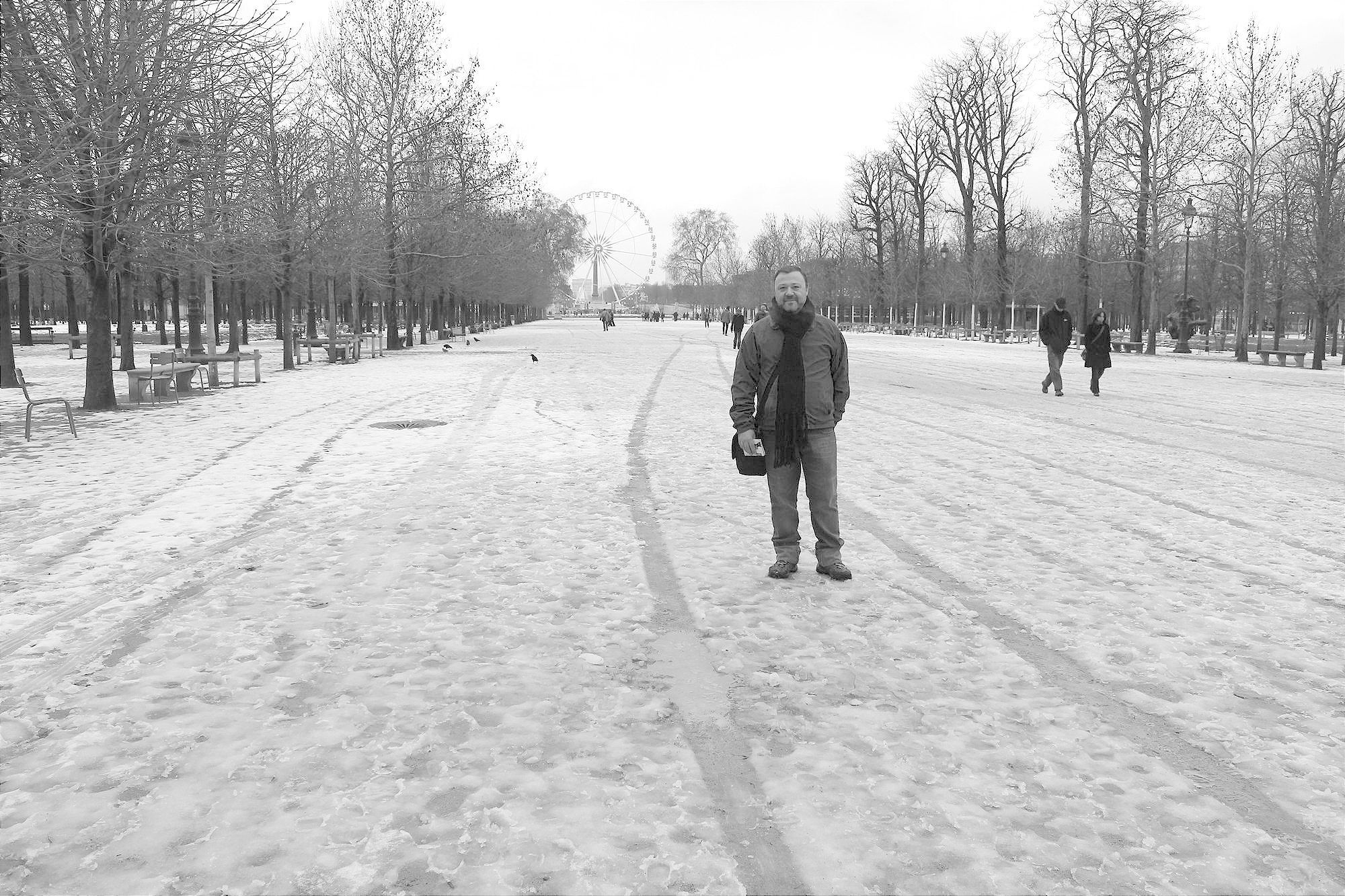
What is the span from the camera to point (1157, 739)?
3900 millimetres

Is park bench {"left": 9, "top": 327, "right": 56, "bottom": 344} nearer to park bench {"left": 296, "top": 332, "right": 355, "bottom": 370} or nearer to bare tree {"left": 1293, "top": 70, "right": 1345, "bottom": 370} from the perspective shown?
park bench {"left": 296, "top": 332, "right": 355, "bottom": 370}

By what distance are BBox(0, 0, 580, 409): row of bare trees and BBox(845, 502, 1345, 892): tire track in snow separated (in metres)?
9.50

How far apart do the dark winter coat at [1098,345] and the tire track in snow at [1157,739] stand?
13823mm

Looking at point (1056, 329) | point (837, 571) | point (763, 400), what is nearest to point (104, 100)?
point (763, 400)

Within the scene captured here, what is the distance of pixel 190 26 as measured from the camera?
1311cm

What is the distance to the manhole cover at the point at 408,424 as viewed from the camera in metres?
13.7

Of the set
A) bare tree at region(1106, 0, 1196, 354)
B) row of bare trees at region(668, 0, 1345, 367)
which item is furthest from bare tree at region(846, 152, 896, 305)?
bare tree at region(1106, 0, 1196, 354)

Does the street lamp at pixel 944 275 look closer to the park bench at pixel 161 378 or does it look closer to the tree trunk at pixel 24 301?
the tree trunk at pixel 24 301

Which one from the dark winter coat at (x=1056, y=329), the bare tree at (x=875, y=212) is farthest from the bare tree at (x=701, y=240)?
the dark winter coat at (x=1056, y=329)

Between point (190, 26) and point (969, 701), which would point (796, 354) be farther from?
point (190, 26)

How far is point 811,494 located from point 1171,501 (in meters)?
4.15

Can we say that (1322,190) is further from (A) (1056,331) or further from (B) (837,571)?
(B) (837,571)

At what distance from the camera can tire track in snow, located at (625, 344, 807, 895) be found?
304cm

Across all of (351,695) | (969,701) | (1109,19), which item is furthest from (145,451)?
(1109,19)
